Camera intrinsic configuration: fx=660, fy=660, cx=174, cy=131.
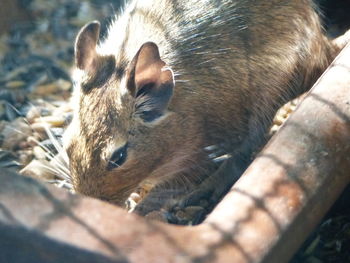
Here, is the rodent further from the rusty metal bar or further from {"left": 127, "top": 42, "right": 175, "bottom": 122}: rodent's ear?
the rusty metal bar

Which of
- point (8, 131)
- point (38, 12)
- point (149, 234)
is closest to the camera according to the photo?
point (149, 234)

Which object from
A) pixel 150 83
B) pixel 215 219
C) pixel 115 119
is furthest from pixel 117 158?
pixel 215 219

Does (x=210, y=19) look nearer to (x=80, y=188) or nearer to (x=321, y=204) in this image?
(x=80, y=188)

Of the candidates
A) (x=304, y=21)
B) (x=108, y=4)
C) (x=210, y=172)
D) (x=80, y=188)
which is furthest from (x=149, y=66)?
(x=108, y=4)

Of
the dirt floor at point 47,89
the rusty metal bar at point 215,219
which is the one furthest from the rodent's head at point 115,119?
the rusty metal bar at point 215,219

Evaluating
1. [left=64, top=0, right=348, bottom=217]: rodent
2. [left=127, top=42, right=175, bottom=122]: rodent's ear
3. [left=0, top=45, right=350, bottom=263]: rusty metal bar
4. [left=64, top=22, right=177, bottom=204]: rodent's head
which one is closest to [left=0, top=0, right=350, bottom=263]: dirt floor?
[left=64, top=0, right=348, bottom=217]: rodent

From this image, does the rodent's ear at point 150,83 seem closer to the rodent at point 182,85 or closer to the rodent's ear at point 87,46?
the rodent at point 182,85

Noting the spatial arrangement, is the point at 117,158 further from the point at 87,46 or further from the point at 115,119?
the point at 87,46
